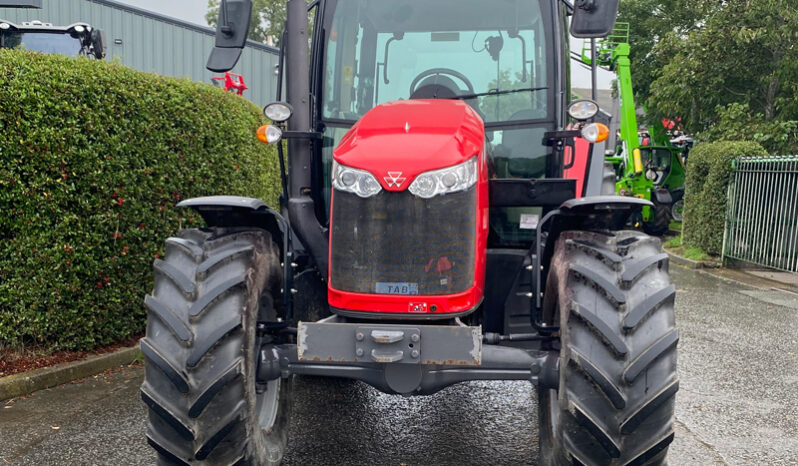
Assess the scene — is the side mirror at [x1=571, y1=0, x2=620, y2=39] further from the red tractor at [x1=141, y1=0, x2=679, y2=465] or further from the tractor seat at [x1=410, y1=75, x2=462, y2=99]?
the tractor seat at [x1=410, y1=75, x2=462, y2=99]

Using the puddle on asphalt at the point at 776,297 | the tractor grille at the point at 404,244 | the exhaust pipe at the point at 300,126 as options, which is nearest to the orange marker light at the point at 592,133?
the tractor grille at the point at 404,244

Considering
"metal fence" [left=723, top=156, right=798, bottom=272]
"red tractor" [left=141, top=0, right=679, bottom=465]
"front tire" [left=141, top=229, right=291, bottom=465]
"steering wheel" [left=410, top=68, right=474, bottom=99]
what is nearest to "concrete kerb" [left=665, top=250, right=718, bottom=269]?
"metal fence" [left=723, top=156, right=798, bottom=272]

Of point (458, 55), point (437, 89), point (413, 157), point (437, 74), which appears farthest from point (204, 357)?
point (458, 55)

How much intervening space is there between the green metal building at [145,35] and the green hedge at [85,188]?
1175 cm

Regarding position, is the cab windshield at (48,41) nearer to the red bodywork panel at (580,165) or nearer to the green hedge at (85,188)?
the green hedge at (85,188)

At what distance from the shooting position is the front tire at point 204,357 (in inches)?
108

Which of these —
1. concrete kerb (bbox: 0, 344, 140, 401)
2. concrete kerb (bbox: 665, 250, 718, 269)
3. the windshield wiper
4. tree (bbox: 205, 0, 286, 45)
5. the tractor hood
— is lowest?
concrete kerb (bbox: 665, 250, 718, 269)

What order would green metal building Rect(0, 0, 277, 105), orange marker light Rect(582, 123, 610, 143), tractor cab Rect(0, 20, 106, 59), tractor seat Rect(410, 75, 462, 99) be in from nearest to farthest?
orange marker light Rect(582, 123, 610, 143), tractor seat Rect(410, 75, 462, 99), tractor cab Rect(0, 20, 106, 59), green metal building Rect(0, 0, 277, 105)

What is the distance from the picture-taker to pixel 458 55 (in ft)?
12.8

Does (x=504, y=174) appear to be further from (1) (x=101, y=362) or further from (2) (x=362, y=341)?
(1) (x=101, y=362)

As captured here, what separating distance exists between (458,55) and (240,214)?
149 cm

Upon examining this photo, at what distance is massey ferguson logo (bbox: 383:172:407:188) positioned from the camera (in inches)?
115

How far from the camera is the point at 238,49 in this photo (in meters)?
3.63

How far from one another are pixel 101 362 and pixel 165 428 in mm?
2746
